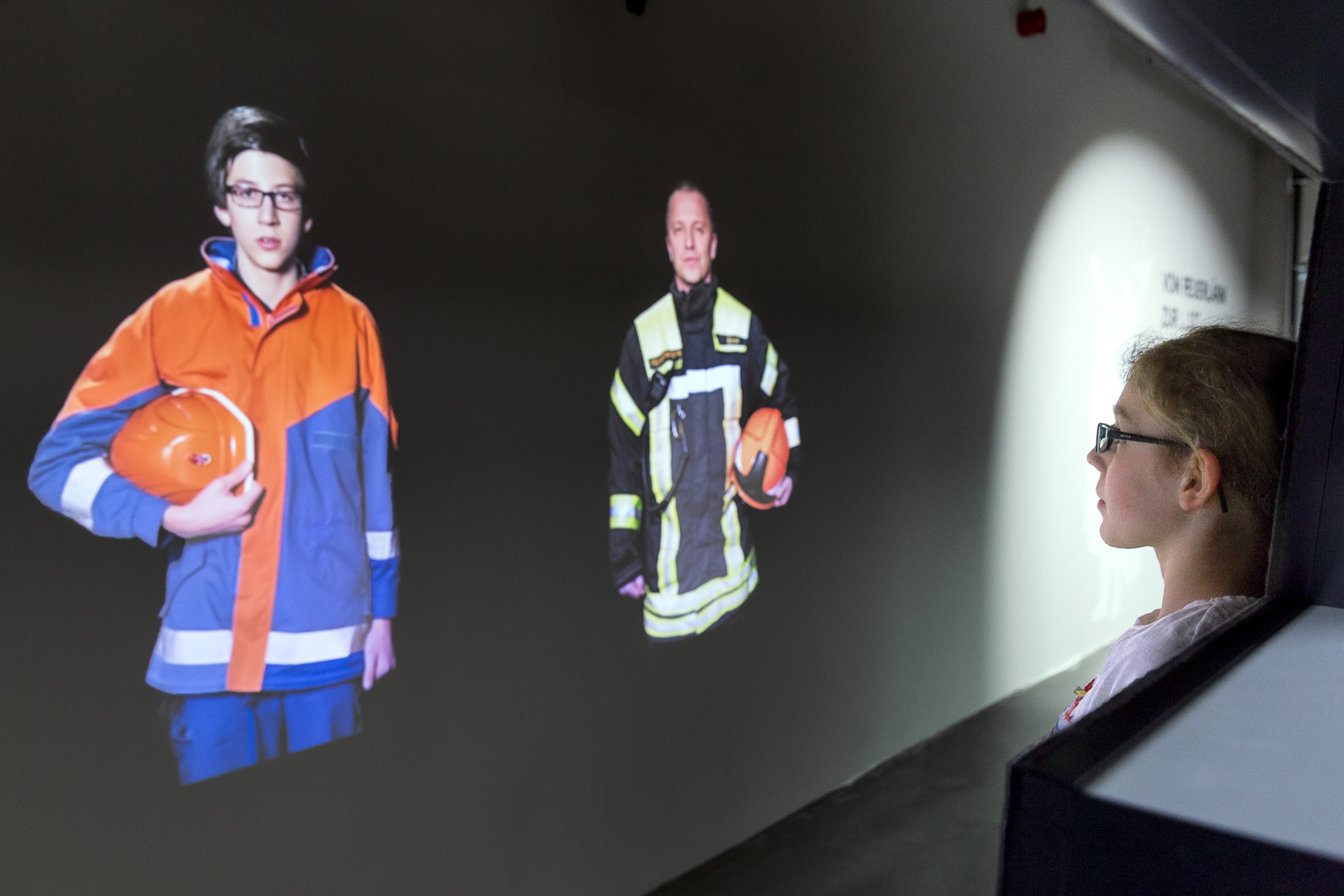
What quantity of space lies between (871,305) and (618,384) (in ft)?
4.60

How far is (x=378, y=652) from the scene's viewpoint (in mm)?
2277

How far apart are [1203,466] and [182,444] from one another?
1.79m

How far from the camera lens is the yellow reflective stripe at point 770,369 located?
3.33 m

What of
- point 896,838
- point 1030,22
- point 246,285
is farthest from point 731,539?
point 1030,22

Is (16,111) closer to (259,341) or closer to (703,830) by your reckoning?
(259,341)

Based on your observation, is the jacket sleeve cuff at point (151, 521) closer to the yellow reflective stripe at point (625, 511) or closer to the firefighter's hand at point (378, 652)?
the firefighter's hand at point (378, 652)

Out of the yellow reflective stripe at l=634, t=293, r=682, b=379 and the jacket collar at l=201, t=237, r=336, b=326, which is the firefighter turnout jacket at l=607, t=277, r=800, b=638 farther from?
the jacket collar at l=201, t=237, r=336, b=326

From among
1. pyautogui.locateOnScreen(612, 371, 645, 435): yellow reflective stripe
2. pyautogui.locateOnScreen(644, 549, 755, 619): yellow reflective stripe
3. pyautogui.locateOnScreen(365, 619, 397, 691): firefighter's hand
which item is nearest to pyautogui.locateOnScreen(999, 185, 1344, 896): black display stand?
pyautogui.locateOnScreen(365, 619, 397, 691): firefighter's hand

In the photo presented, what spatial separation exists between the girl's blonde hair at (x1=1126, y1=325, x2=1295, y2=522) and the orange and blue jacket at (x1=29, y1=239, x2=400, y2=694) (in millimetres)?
1732

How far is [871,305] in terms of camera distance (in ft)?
12.5

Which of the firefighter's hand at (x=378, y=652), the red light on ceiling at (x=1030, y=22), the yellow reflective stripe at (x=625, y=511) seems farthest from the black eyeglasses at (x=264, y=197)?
the red light on ceiling at (x=1030, y=22)

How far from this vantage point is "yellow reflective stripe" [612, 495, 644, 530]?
2.86 metres

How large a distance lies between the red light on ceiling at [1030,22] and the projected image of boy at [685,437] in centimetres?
249

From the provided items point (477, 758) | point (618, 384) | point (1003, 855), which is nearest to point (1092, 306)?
point (618, 384)
